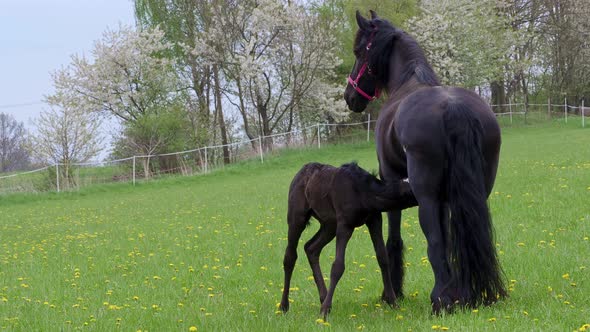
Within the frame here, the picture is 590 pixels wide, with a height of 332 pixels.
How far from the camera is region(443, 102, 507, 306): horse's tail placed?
496 centimetres

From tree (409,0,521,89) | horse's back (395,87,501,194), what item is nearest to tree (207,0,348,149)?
tree (409,0,521,89)

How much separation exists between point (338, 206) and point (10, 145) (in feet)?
205

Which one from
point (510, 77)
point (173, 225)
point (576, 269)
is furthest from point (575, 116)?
point (576, 269)

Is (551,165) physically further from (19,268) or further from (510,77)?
(510,77)

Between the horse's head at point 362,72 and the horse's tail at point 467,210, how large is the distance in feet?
5.60

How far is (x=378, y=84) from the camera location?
6699mm

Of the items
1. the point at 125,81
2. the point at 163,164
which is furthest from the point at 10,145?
the point at 163,164

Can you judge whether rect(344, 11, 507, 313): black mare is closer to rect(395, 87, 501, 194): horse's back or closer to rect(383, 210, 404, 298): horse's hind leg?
rect(395, 87, 501, 194): horse's back

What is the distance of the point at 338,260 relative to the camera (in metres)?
5.32

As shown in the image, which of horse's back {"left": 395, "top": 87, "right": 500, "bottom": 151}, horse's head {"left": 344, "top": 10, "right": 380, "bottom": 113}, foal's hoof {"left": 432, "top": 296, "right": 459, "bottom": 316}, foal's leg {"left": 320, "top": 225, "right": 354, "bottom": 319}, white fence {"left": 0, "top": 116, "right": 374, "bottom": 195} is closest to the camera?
foal's hoof {"left": 432, "top": 296, "right": 459, "bottom": 316}

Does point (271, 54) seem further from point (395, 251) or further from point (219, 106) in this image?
point (395, 251)

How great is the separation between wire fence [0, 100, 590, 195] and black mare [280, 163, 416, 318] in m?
25.2

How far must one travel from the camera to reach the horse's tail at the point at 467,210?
195 inches

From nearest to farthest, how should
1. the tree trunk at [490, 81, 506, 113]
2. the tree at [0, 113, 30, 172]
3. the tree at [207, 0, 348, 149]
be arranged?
the tree at [207, 0, 348, 149], the tree trunk at [490, 81, 506, 113], the tree at [0, 113, 30, 172]
